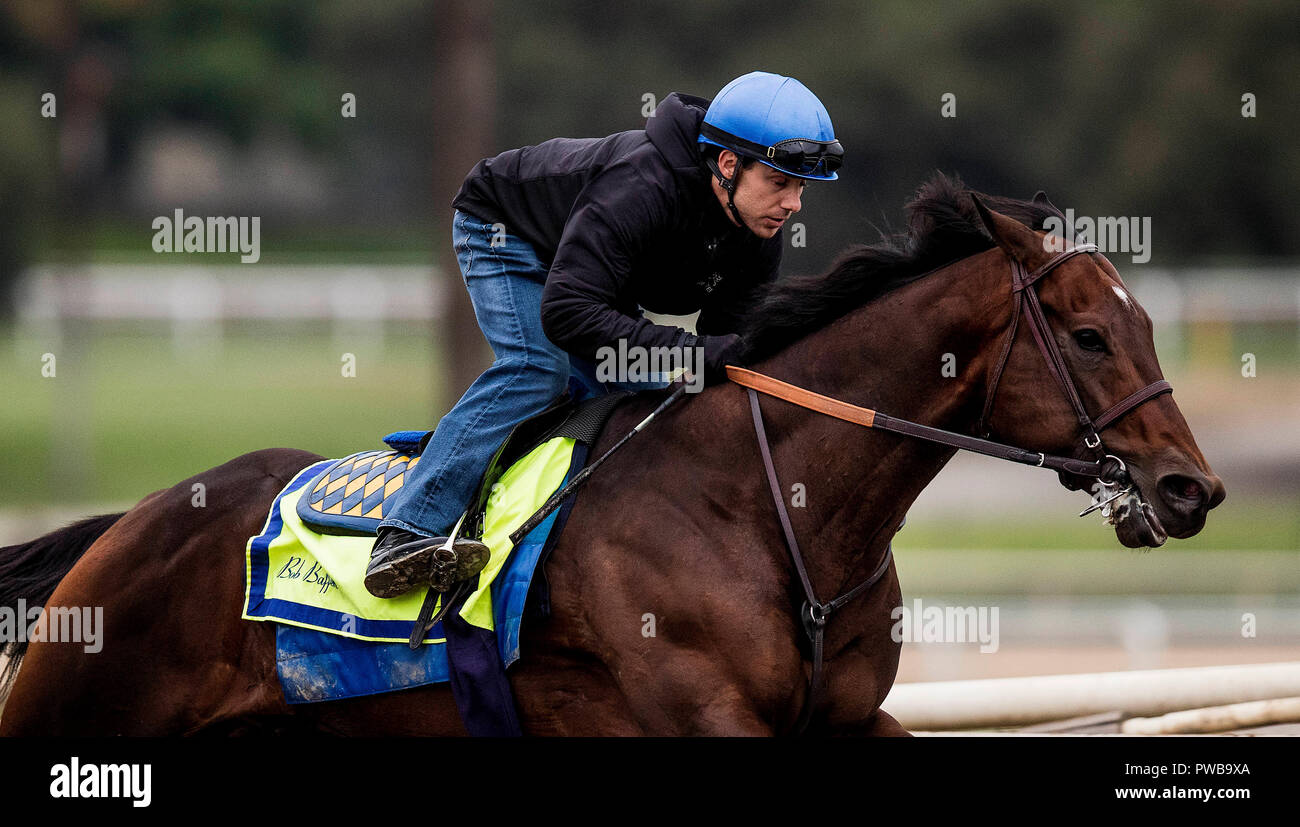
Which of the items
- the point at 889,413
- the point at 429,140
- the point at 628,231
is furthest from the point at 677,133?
the point at 429,140

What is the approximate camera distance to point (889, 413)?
4.07m

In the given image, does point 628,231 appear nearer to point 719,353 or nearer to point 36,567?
point 719,353

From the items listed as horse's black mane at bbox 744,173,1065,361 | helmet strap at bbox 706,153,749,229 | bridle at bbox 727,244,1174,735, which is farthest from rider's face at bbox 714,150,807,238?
bridle at bbox 727,244,1174,735

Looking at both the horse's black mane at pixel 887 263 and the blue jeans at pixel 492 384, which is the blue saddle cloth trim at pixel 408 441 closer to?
the blue jeans at pixel 492 384

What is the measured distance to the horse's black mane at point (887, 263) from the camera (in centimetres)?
415

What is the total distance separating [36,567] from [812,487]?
8.96ft

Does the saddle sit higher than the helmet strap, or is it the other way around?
the helmet strap

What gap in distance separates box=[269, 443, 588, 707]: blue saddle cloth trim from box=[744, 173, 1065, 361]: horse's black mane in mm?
673

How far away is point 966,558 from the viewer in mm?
12805

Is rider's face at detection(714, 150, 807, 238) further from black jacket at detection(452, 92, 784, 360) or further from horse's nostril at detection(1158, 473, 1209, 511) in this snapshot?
horse's nostril at detection(1158, 473, 1209, 511)

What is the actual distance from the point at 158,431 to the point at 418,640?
1842cm

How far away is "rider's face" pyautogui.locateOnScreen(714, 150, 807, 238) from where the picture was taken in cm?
426

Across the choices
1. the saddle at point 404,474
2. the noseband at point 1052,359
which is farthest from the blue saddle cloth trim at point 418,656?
the noseband at point 1052,359
